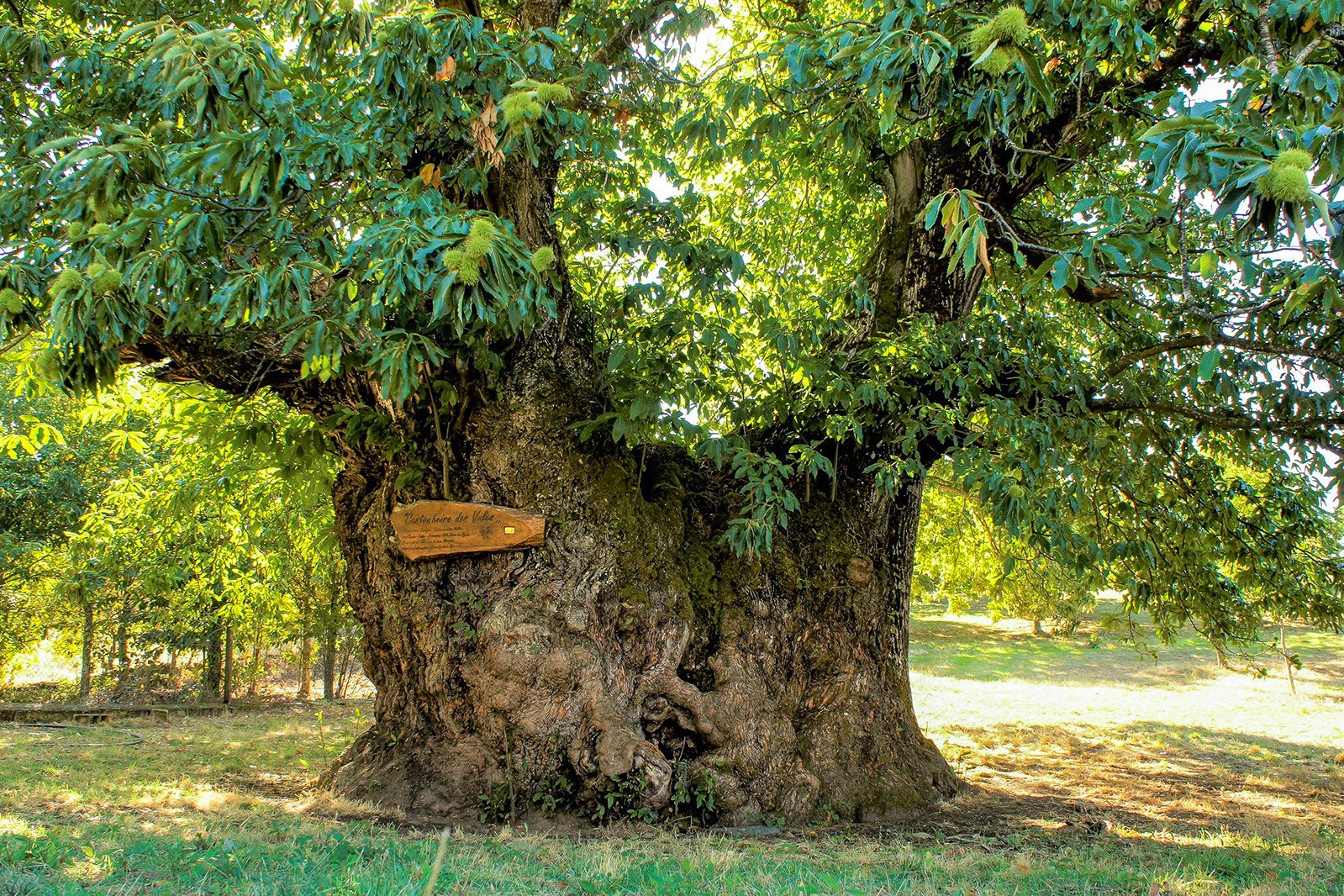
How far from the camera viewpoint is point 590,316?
552 cm

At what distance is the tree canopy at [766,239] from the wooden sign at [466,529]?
320mm

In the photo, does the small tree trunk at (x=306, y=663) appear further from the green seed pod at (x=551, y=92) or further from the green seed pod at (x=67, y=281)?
the green seed pod at (x=551, y=92)

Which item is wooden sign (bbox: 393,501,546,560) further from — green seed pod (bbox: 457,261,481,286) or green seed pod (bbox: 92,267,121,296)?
green seed pod (bbox: 92,267,121,296)

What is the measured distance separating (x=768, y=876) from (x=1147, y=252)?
2.78 metres

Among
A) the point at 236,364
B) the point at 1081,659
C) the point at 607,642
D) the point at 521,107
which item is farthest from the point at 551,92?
the point at 1081,659

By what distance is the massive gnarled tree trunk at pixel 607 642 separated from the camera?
15.5 ft

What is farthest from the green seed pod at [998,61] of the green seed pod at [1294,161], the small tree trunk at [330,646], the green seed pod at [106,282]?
the small tree trunk at [330,646]

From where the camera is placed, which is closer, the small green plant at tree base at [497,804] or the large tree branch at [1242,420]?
the small green plant at tree base at [497,804]

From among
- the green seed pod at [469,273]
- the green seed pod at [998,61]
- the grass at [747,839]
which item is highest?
the green seed pod at [998,61]

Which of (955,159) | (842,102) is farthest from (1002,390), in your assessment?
(842,102)

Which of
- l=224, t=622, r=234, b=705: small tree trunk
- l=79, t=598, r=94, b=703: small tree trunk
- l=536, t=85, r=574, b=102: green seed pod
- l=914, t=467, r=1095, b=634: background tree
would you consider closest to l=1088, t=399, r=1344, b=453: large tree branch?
l=914, t=467, r=1095, b=634: background tree

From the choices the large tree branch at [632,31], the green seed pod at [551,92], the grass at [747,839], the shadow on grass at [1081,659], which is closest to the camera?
the grass at [747,839]

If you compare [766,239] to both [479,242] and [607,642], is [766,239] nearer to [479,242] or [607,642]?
[607,642]

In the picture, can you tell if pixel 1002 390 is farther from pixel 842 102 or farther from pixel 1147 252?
pixel 1147 252
